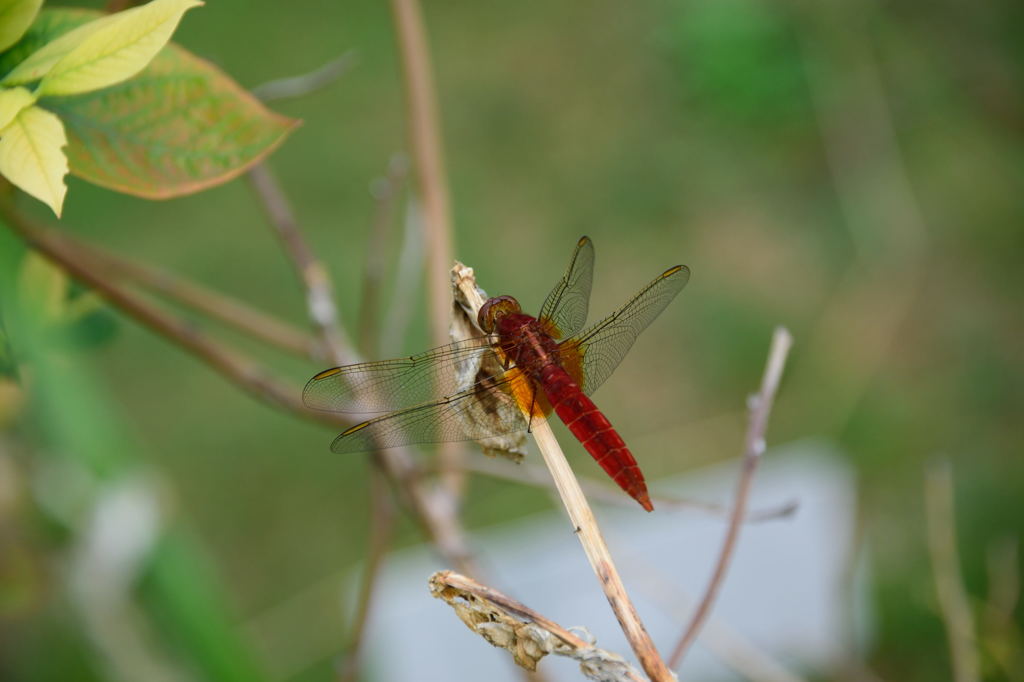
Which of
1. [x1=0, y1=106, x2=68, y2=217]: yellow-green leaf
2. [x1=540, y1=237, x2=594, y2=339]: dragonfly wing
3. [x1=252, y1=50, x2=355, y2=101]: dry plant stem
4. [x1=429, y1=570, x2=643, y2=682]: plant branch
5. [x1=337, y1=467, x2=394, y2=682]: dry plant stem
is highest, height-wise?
[x1=252, y1=50, x2=355, y2=101]: dry plant stem

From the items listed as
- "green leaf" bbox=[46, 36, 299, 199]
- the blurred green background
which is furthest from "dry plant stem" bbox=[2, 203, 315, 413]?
the blurred green background

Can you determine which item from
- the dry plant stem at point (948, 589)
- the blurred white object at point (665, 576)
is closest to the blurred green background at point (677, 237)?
the blurred white object at point (665, 576)

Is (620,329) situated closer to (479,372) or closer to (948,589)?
(479,372)

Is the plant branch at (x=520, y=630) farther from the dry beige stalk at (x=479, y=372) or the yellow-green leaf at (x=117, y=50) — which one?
the yellow-green leaf at (x=117, y=50)

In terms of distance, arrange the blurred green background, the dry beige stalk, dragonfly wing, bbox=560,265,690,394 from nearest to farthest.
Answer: the dry beige stalk
dragonfly wing, bbox=560,265,690,394
the blurred green background

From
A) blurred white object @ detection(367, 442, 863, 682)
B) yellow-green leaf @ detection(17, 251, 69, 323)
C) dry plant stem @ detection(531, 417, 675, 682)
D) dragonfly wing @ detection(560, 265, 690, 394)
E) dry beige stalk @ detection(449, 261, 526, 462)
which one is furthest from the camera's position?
blurred white object @ detection(367, 442, 863, 682)

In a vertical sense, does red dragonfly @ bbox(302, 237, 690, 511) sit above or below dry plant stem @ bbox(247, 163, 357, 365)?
below

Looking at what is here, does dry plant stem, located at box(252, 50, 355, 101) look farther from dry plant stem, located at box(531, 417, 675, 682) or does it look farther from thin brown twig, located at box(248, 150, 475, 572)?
dry plant stem, located at box(531, 417, 675, 682)
